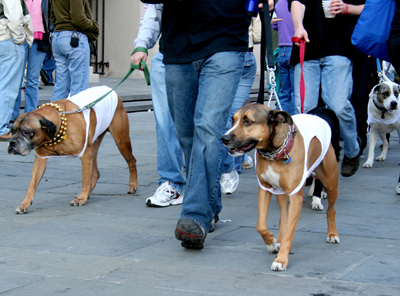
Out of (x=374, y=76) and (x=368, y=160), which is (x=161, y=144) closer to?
(x=368, y=160)

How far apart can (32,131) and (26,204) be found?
→ 64 cm

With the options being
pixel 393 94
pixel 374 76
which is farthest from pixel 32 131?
pixel 374 76

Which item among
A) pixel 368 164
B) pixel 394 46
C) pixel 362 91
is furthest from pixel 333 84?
pixel 362 91

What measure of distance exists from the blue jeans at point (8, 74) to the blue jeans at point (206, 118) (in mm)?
5373

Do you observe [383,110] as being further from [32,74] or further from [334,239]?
[32,74]

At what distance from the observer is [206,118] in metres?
3.84

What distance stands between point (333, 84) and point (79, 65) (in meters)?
4.70

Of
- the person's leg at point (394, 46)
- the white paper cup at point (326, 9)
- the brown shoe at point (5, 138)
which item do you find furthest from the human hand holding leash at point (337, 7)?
the brown shoe at point (5, 138)

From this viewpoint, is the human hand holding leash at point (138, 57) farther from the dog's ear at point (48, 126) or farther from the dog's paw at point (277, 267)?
the dog's paw at point (277, 267)

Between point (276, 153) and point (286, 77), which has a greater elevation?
point (276, 153)

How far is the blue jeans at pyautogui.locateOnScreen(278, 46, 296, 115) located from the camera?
24.8 feet

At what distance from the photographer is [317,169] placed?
4195mm

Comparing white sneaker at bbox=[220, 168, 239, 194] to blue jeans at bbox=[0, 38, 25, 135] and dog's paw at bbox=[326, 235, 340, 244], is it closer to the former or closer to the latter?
dog's paw at bbox=[326, 235, 340, 244]

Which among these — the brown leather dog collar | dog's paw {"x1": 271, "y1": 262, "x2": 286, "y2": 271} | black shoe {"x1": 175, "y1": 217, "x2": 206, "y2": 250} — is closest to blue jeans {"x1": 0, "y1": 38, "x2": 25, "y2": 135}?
black shoe {"x1": 175, "y1": 217, "x2": 206, "y2": 250}
